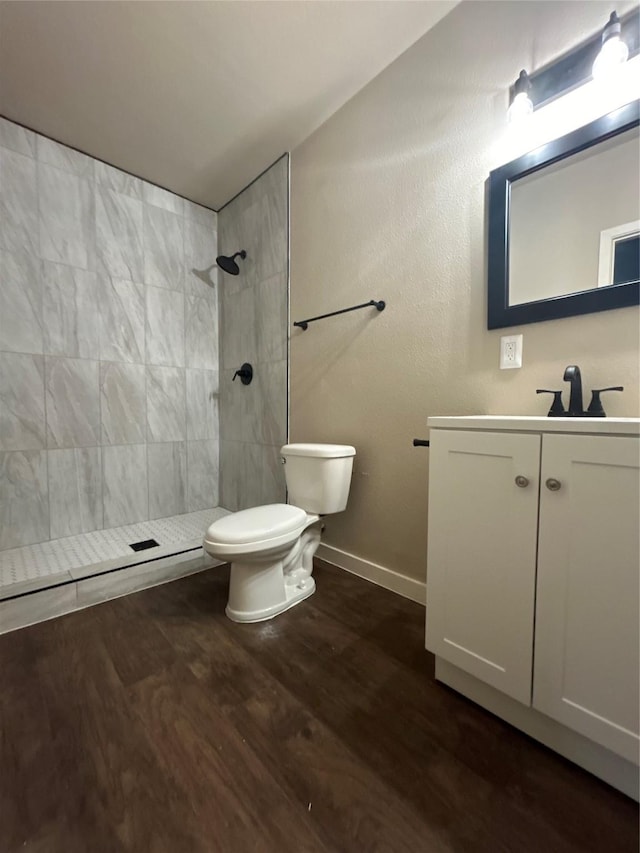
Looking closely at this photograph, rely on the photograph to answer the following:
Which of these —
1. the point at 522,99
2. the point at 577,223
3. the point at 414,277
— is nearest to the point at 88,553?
the point at 414,277

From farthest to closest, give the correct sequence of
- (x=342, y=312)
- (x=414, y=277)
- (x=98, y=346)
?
(x=98, y=346) → (x=342, y=312) → (x=414, y=277)

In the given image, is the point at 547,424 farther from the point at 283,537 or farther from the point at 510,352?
the point at 283,537

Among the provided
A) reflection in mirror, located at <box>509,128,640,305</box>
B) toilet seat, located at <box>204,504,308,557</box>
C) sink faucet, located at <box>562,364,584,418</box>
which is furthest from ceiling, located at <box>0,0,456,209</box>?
toilet seat, located at <box>204,504,308,557</box>

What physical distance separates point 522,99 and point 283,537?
1.69 metres

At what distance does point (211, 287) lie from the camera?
8.63 feet

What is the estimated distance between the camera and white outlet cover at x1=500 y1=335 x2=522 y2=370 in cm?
120

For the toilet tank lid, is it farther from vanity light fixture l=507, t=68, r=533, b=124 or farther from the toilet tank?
vanity light fixture l=507, t=68, r=533, b=124

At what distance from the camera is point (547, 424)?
81 centimetres

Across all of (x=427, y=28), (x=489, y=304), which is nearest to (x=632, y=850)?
(x=489, y=304)

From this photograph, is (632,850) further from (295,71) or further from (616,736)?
(295,71)

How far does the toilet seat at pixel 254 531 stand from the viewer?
1267 millimetres

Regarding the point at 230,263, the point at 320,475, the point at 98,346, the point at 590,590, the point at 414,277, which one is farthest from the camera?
the point at 230,263

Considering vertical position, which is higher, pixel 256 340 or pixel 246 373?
pixel 256 340

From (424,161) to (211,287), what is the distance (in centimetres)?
173
